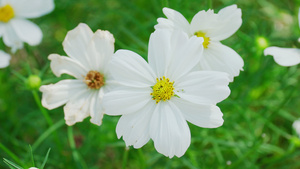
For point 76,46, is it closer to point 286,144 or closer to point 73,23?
point 73,23

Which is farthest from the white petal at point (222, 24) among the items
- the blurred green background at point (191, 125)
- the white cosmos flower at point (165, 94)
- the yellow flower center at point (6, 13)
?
the yellow flower center at point (6, 13)

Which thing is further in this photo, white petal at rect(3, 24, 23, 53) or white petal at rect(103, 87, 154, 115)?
white petal at rect(3, 24, 23, 53)

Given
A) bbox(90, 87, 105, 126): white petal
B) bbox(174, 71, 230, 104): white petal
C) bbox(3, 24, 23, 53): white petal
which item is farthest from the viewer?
bbox(3, 24, 23, 53): white petal

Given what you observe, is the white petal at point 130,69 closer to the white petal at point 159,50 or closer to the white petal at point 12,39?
the white petal at point 159,50

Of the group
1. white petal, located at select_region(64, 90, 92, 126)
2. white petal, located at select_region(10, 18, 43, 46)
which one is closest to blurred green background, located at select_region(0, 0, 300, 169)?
white petal, located at select_region(10, 18, 43, 46)

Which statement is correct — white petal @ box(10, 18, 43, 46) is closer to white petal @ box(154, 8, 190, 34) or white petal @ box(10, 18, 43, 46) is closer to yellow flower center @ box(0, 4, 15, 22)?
yellow flower center @ box(0, 4, 15, 22)

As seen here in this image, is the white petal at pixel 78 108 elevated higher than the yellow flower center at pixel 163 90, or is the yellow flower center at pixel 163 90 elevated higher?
the yellow flower center at pixel 163 90
